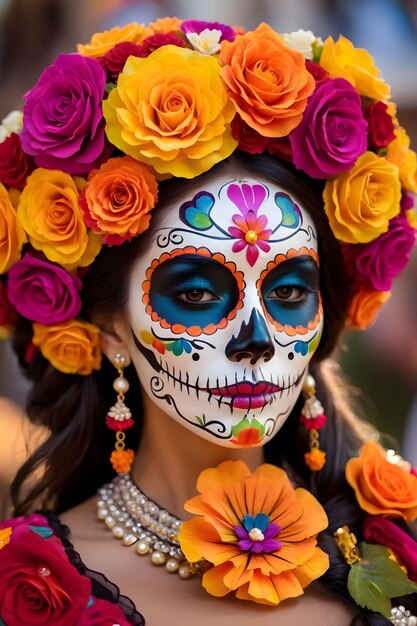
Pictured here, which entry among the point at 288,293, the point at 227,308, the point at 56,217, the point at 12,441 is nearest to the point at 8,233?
the point at 56,217

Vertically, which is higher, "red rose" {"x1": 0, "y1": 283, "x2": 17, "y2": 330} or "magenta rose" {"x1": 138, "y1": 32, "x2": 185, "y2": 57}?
"magenta rose" {"x1": 138, "y1": 32, "x2": 185, "y2": 57}

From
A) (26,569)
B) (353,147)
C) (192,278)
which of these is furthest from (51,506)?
(353,147)

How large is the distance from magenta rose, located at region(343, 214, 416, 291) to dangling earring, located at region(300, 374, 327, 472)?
308 mm

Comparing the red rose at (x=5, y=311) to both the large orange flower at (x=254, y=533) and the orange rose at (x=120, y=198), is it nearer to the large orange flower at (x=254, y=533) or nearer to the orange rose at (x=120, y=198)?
the orange rose at (x=120, y=198)

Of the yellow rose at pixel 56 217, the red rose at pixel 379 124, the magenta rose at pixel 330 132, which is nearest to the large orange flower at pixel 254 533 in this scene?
the yellow rose at pixel 56 217

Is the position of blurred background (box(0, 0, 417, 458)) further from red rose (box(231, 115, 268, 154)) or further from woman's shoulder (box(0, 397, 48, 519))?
red rose (box(231, 115, 268, 154))

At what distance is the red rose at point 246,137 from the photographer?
81.7 inches

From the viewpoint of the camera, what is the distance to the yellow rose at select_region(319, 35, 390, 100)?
221 centimetres

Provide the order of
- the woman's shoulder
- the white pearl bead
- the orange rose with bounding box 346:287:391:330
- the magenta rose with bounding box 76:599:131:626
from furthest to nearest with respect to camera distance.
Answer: the woman's shoulder
the orange rose with bounding box 346:287:391:330
the white pearl bead
the magenta rose with bounding box 76:599:131:626

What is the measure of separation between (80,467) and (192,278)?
2.30ft

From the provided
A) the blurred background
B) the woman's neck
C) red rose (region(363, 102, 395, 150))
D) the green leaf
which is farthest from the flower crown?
the blurred background

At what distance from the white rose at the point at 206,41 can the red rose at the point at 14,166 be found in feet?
1.60

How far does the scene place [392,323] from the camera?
15.9ft

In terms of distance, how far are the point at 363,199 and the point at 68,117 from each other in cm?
73
